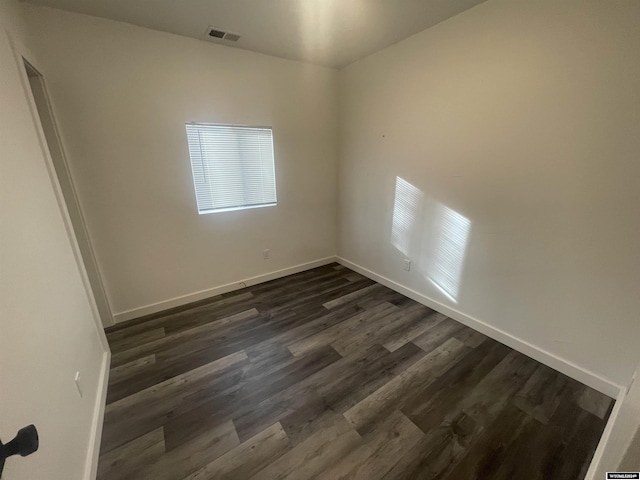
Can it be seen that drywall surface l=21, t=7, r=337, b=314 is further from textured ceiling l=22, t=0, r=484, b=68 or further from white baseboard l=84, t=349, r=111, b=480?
white baseboard l=84, t=349, r=111, b=480

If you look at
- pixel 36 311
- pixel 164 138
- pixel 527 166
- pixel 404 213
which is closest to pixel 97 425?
pixel 36 311

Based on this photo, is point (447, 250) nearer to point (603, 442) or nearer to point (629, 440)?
point (603, 442)

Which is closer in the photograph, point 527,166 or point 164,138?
point 527,166

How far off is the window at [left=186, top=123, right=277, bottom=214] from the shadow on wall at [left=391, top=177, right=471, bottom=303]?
59.8 inches

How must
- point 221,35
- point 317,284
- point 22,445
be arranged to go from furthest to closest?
point 317,284
point 221,35
point 22,445

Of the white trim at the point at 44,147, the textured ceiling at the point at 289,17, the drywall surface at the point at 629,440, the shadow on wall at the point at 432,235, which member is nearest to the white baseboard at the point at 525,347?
the shadow on wall at the point at 432,235

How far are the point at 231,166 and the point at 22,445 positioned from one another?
2609mm

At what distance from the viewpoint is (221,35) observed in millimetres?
2299

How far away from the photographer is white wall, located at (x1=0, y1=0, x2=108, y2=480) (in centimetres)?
90

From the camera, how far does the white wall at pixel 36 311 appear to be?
0.90 metres

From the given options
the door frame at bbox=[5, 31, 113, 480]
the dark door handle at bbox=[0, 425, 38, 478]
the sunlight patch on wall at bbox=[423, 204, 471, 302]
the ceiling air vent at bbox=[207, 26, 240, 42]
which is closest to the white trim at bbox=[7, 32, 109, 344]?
the door frame at bbox=[5, 31, 113, 480]

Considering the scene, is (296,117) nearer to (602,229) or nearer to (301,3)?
(301,3)

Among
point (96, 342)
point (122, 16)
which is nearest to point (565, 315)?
point (96, 342)

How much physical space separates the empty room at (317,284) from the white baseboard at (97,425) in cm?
2
